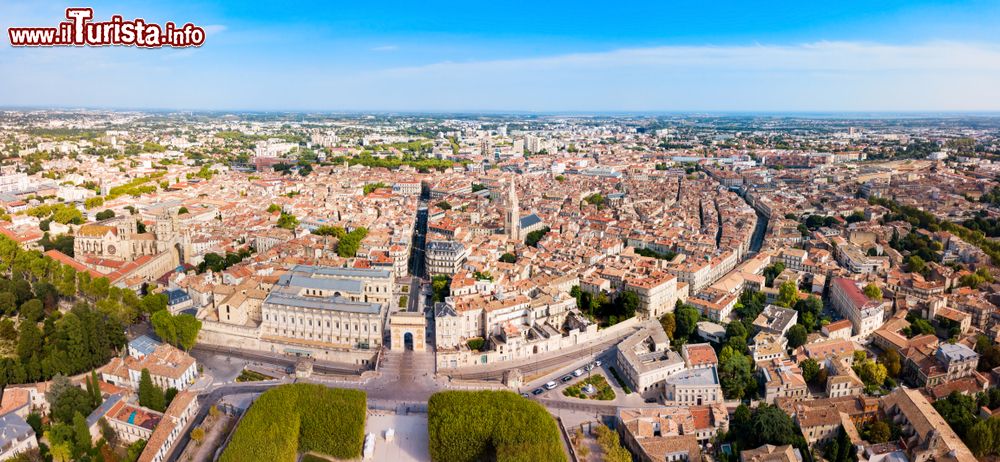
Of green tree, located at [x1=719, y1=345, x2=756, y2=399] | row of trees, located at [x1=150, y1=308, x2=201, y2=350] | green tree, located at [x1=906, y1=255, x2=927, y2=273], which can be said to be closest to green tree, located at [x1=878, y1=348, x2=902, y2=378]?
green tree, located at [x1=719, y1=345, x2=756, y2=399]

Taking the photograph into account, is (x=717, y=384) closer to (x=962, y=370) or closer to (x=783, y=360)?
(x=783, y=360)

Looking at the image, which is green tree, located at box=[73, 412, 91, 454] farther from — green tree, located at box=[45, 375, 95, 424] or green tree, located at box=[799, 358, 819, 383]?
green tree, located at box=[799, 358, 819, 383]

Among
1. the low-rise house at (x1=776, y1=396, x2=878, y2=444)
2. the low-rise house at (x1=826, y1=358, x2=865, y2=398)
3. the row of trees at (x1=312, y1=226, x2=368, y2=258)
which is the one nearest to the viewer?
the low-rise house at (x1=776, y1=396, x2=878, y2=444)

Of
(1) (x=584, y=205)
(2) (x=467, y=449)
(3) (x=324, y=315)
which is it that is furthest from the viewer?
(1) (x=584, y=205)

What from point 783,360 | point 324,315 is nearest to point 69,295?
point 324,315

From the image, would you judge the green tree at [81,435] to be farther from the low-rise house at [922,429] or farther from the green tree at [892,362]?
the green tree at [892,362]

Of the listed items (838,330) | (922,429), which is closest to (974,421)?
(922,429)
